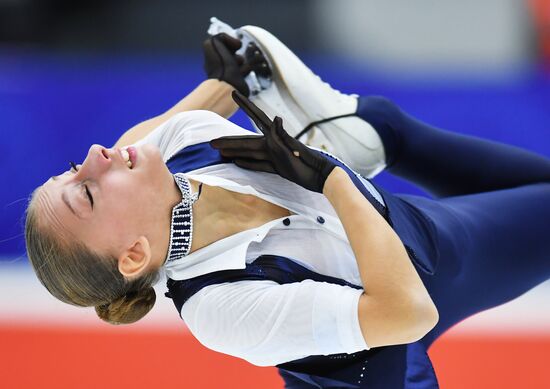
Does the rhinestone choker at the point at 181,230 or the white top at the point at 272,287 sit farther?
the rhinestone choker at the point at 181,230

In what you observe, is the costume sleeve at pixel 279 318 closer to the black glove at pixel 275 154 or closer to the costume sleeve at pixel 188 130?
the black glove at pixel 275 154

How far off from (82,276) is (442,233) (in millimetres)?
957

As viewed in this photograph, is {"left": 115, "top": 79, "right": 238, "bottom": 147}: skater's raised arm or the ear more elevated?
{"left": 115, "top": 79, "right": 238, "bottom": 147}: skater's raised arm

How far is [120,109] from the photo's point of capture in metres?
4.39

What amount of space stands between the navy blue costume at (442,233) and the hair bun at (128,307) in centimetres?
6

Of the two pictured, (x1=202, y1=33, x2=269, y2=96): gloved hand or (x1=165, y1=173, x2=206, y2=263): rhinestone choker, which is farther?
(x1=202, y1=33, x2=269, y2=96): gloved hand

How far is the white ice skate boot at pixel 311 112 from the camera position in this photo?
2.68m

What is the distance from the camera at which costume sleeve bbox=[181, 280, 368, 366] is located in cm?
198

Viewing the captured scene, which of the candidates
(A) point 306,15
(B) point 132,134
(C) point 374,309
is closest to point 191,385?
(B) point 132,134

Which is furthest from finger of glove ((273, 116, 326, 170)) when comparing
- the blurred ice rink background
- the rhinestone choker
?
the blurred ice rink background

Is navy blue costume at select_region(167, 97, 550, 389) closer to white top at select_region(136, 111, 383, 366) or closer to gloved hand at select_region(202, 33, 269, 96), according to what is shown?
white top at select_region(136, 111, 383, 366)

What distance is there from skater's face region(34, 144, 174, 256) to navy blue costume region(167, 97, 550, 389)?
19 centimetres

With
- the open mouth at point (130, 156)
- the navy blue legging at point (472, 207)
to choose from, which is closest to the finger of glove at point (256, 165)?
the open mouth at point (130, 156)

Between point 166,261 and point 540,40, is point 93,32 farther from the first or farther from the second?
point 166,261
